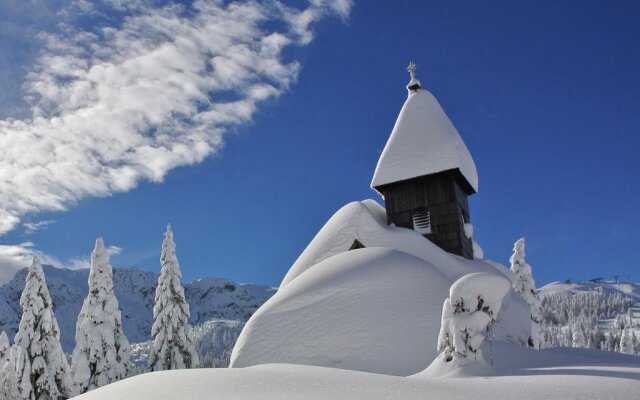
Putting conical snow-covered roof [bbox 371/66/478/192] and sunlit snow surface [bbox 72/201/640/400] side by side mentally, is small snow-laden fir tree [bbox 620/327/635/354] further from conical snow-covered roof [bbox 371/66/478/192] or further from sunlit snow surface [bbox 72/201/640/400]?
sunlit snow surface [bbox 72/201/640/400]

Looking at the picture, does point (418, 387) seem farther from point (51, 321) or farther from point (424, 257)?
point (51, 321)

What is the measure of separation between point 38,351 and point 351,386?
83.2ft

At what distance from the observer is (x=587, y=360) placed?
10.1 meters

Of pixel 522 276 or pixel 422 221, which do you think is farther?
pixel 522 276

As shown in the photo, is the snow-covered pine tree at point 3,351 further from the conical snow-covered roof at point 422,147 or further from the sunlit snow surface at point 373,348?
the conical snow-covered roof at point 422,147

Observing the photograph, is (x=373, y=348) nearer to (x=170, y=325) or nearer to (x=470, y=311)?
(x=470, y=311)

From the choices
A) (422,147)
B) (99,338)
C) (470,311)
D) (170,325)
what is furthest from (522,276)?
(470,311)

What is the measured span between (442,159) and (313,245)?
6228mm

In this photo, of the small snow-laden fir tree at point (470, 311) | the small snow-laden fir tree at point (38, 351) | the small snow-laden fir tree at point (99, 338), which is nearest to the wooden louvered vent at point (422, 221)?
the small snow-laden fir tree at point (470, 311)

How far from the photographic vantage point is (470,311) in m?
9.30

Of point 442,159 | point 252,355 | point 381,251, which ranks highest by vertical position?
point 442,159

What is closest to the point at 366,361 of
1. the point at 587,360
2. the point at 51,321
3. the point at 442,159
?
the point at 587,360

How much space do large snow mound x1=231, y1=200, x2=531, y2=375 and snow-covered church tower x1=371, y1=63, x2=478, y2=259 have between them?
3.13 m

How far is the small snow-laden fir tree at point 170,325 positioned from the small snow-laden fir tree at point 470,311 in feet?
76.4
